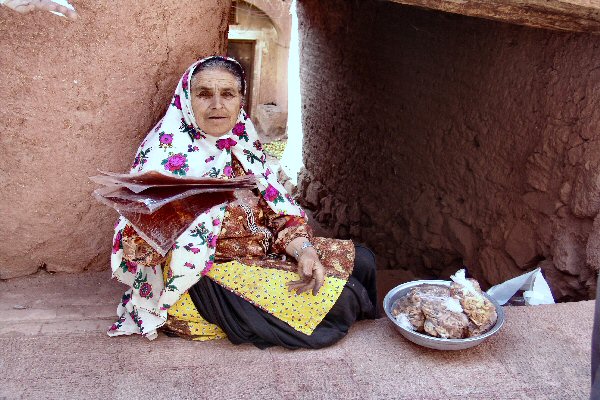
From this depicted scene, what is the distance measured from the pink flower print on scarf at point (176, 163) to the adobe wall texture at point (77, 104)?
44cm

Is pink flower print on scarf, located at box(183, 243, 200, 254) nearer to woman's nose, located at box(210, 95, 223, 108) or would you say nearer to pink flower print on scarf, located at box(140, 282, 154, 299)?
pink flower print on scarf, located at box(140, 282, 154, 299)

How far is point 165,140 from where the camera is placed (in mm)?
2051

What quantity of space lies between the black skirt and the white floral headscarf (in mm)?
99

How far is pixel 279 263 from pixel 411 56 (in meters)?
2.58

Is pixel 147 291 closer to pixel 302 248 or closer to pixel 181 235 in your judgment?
pixel 181 235

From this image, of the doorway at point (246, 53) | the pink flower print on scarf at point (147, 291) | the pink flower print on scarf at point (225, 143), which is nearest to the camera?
the pink flower print on scarf at point (147, 291)

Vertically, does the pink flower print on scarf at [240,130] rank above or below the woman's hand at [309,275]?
above

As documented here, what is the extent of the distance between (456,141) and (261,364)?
2.25m

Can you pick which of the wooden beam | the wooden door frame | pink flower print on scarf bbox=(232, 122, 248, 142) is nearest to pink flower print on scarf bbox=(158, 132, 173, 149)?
pink flower print on scarf bbox=(232, 122, 248, 142)

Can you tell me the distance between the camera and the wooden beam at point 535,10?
2295 millimetres

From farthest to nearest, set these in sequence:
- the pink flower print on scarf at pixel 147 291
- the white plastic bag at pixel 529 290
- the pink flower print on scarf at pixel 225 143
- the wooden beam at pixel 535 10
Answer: the white plastic bag at pixel 529 290
the wooden beam at pixel 535 10
the pink flower print on scarf at pixel 225 143
the pink flower print on scarf at pixel 147 291

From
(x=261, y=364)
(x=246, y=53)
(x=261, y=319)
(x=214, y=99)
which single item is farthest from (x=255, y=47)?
(x=261, y=364)

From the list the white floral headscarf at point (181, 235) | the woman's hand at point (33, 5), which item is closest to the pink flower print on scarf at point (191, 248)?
the white floral headscarf at point (181, 235)

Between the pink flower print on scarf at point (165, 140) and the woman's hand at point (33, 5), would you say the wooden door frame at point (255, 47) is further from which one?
the woman's hand at point (33, 5)
